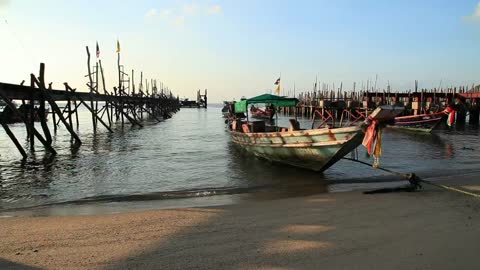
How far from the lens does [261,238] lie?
19.6 ft

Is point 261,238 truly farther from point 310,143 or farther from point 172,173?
point 172,173

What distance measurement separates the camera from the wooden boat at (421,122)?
3106 cm

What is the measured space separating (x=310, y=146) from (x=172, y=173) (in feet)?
16.3

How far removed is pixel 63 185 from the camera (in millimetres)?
11945

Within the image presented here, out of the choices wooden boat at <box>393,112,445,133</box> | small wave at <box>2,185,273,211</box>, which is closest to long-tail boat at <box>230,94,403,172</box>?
small wave at <box>2,185,273,211</box>

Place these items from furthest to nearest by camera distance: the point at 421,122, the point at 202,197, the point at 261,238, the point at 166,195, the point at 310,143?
the point at 421,122
the point at 310,143
the point at 166,195
the point at 202,197
the point at 261,238

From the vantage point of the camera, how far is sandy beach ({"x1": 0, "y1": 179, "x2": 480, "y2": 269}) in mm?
5039

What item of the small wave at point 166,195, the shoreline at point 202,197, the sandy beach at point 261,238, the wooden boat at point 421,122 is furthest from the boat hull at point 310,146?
the wooden boat at point 421,122

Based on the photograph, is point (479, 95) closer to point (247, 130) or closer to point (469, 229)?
point (247, 130)

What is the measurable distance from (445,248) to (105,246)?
15.7 ft

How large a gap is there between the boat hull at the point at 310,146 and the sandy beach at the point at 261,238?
3.28 metres

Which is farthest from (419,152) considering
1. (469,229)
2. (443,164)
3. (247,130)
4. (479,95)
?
(479,95)

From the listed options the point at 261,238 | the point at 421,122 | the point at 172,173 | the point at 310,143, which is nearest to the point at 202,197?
the point at 172,173

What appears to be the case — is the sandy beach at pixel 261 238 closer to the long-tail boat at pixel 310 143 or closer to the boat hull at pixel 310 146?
the long-tail boat at pixel 310 143
